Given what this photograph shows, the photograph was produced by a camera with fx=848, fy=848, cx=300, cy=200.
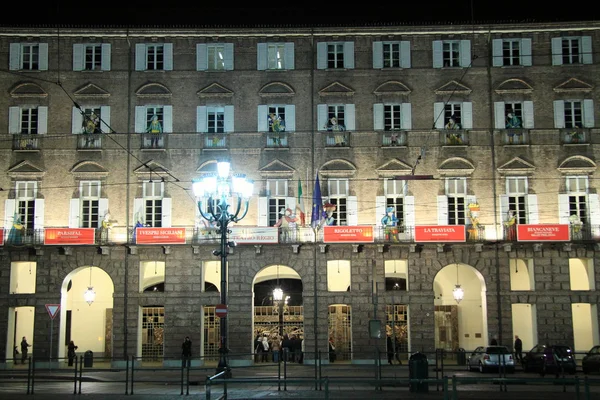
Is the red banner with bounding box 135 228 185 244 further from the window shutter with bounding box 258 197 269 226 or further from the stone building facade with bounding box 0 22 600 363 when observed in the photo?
the window shutter with bounding box 258 197 269 226

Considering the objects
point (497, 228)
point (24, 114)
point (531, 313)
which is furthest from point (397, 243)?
point (24, 114)

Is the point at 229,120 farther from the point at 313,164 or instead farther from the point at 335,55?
the point at 335,55

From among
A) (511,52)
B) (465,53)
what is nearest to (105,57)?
(465,53)

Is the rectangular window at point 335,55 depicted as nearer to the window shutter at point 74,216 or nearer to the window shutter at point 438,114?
the window shutter at point 438,114

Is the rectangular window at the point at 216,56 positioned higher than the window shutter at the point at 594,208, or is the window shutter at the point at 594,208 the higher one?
the rectangular window at the point at 216,56

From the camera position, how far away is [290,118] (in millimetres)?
42344

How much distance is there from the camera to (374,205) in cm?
4138

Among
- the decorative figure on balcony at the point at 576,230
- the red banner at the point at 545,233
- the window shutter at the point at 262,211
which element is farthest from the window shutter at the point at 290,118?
the decorative figure on balcony at the point at 576,230

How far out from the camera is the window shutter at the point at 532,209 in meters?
41.0

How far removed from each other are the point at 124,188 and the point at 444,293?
17330 mm

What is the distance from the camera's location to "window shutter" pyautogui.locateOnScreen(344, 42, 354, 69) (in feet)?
139

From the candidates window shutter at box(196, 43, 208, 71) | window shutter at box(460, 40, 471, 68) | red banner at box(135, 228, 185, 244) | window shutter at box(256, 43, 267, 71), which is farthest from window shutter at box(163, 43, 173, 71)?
window shutter at box(460, 40, 471, 68)

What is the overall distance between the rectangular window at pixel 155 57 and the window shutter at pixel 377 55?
34.8 ft

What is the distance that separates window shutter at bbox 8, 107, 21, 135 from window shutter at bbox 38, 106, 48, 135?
102 centimetres
